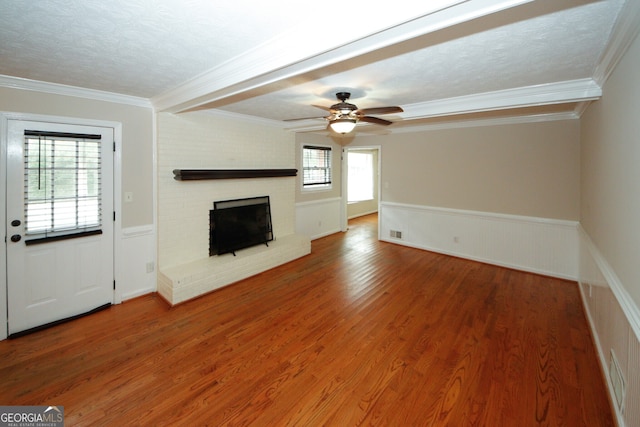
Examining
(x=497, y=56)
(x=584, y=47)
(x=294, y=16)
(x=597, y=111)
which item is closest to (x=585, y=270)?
(x=597, y=111)

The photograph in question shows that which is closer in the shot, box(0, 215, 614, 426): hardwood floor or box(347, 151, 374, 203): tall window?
box(0, 215, 614, 426): hardwood floor

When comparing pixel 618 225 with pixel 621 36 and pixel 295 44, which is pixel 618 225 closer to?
pixel 621 36

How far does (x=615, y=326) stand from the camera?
1.95 m

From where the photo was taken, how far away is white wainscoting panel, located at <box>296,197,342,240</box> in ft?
19.6

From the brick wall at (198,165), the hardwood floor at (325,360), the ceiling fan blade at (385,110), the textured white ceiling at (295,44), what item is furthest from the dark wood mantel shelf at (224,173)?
the ceiling fan blade at (385,110)

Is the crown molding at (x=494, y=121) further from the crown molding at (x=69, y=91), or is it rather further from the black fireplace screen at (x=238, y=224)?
the crown molding at (x=69, y=91)

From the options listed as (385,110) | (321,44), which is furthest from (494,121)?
(321,44)

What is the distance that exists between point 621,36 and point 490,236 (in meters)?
3.55

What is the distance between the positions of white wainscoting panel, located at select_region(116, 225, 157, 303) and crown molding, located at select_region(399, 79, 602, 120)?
3.79 meters

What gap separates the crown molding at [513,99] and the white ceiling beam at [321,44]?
6.99ft

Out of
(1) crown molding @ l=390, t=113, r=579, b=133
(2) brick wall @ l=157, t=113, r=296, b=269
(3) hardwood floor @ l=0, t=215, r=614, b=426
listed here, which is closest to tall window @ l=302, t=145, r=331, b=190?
(2) brick wall @ l=157, t=113, r=296, b=269

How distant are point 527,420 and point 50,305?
4.33 meters

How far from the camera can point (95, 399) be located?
1.97 meters

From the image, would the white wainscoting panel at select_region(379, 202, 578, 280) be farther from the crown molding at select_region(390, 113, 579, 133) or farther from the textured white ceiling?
the textured white ceiling
